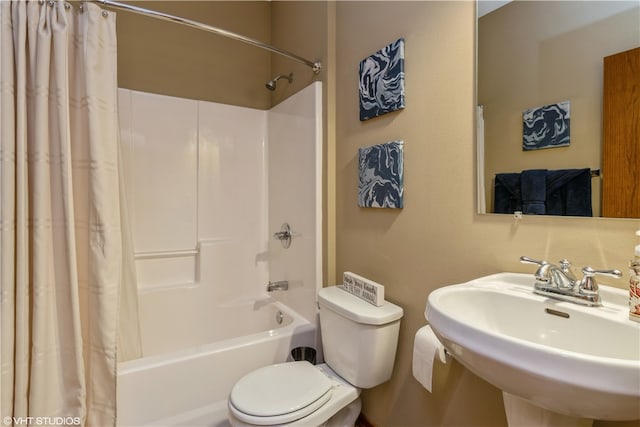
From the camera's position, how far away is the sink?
0.51m

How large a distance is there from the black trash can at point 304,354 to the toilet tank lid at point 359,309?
28 centimetres

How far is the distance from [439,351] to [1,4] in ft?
6.56

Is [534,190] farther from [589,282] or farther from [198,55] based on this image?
[198,55]

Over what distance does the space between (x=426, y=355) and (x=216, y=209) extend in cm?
166

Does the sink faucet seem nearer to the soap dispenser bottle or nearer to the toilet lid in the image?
the soap dispenser bottle

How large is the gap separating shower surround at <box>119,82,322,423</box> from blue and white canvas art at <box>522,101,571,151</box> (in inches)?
39.6

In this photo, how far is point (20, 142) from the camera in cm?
119

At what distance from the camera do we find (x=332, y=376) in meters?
1.39

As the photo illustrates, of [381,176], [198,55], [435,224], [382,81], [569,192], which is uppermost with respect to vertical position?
[198,55]

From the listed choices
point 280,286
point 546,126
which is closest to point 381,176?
point 546,126

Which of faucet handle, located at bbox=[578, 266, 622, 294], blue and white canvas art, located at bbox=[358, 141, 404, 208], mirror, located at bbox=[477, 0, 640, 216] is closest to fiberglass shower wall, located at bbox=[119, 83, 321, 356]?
blue and white canvas art, located at bbox=[358, 141, 404, 208]

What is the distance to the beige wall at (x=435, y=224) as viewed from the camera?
3.10 feet


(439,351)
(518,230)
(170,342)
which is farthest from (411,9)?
(170,342)

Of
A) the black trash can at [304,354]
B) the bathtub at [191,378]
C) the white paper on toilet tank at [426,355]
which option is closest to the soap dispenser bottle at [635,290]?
the white paper on toilet tank at [426,355]
